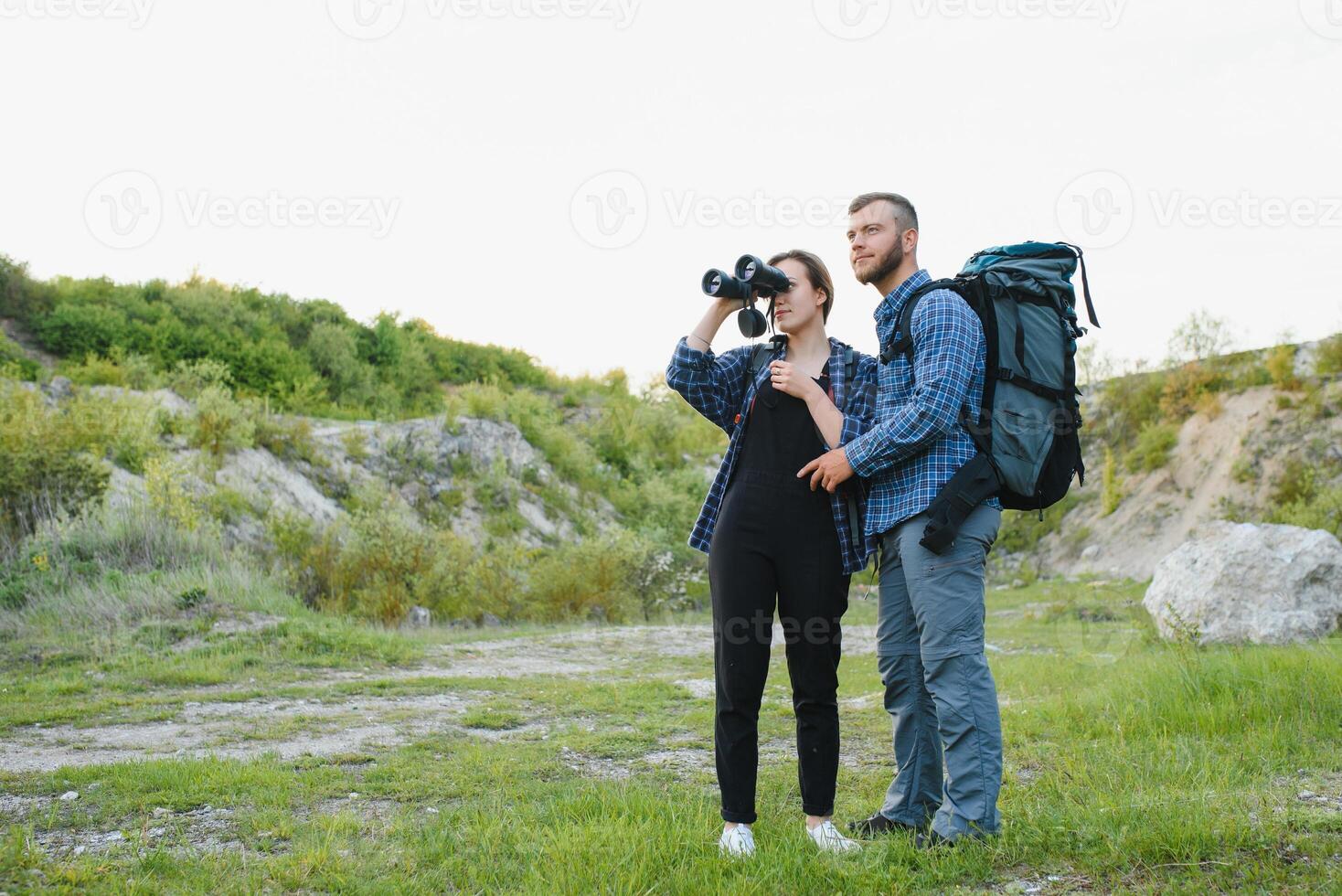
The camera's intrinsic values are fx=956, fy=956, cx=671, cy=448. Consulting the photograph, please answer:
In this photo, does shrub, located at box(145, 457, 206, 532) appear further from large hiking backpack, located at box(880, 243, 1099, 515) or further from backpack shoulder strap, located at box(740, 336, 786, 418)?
large hiking backpack, located at box(880, 243, 1099, 515)

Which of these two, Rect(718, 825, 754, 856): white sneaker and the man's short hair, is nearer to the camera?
Rect(718, 825, 754, 856): white sneaker

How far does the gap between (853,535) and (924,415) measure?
1.65 feet

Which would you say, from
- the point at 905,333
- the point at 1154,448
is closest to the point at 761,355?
the point at 905,333

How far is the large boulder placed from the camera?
767 cm

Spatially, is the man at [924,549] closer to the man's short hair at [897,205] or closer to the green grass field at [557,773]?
the man's short hair at [897,205]

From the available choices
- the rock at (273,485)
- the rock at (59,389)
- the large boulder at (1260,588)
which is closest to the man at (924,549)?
the large boulder at (1260,588)

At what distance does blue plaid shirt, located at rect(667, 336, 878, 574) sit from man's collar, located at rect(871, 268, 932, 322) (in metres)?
0.18

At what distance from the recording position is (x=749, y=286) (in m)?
3.27

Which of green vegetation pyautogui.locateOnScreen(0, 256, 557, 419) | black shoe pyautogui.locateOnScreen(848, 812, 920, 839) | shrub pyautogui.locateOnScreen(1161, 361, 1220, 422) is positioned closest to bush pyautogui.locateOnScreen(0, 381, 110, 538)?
green vegetation pyautogui.locateOnScreen(0, 256, 557, 419)

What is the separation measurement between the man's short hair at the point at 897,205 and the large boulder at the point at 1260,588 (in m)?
5.51

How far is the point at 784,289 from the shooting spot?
3348 millimetres

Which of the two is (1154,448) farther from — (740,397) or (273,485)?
(740,397)

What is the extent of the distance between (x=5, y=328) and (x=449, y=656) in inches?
524

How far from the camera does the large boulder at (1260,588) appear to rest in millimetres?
7668
